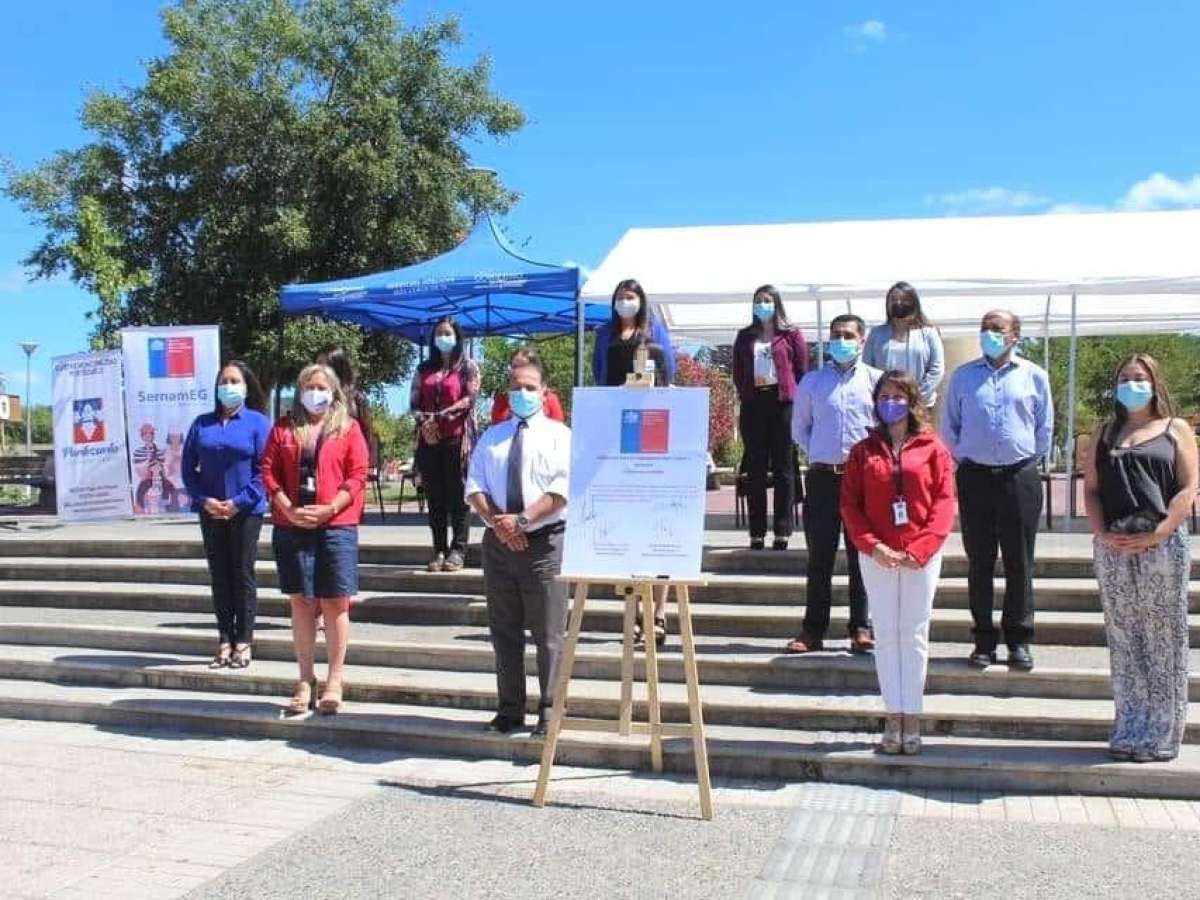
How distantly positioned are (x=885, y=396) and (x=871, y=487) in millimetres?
458

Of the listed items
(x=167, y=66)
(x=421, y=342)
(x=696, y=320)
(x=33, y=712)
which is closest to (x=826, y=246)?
(x=696, y=320)

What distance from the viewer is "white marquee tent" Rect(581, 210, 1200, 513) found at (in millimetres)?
9727

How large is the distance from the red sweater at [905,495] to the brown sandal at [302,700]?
3.25m

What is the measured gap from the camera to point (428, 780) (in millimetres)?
5715

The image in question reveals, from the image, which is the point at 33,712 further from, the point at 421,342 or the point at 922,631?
the point at 421,342

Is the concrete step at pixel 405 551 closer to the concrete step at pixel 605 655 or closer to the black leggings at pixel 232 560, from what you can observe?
the concrete step at pixel 605 655

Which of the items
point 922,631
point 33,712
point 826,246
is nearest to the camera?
point 922,631

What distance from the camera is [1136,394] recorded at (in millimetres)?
5184

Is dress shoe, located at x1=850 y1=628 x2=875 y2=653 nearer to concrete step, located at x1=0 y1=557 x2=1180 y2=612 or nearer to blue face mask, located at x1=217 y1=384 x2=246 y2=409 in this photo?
concrete step, located at x1=0 y1=557 x2=1180 y2=612

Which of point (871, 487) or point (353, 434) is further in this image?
point (353, 434)

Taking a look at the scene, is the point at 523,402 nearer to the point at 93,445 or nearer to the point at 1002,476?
the point at 1002,476

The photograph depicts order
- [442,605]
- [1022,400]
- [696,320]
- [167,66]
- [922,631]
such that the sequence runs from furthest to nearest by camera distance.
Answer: [167,66] < [696,320] < [442,605] < [1022,400] < [922,631]

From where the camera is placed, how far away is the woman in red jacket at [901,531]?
538 cm

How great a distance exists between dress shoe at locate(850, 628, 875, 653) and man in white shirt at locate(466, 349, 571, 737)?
185cm
